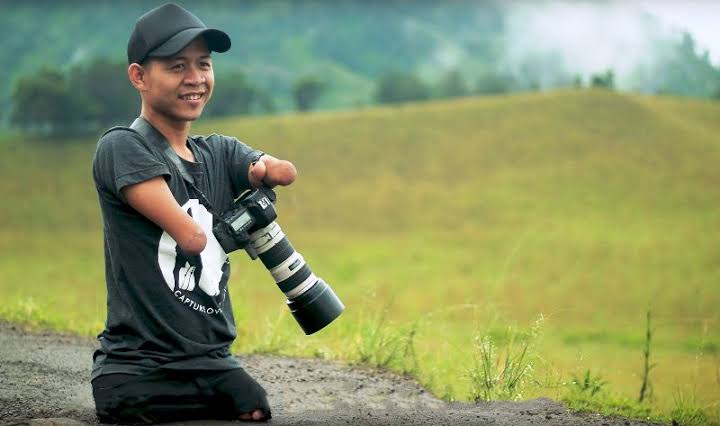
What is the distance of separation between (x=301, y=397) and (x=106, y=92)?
42.5 meters

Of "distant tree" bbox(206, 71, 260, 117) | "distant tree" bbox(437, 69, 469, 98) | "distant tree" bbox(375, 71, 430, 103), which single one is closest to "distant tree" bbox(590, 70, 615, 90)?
"distant tree" bbox(375, 71, 430, 103)

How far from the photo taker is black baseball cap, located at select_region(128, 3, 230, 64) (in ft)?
12.0

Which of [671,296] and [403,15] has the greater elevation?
[403,15]

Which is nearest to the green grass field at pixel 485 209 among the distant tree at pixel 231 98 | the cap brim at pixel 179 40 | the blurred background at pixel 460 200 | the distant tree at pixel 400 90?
the blurred background at pixel 460 200

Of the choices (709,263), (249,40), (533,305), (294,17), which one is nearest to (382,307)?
(533,305)

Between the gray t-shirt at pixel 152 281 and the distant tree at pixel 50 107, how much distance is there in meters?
41.5

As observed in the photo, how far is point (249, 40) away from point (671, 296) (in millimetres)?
106798

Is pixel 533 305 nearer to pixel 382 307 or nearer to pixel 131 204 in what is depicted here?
pixel 382 307

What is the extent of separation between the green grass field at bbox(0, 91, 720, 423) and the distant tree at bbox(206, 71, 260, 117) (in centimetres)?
997

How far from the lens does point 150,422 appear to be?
3.74 meters

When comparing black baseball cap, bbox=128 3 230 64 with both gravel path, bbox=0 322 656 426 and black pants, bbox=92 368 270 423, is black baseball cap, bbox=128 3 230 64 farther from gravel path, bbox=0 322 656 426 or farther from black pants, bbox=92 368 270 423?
gravel path, bbox=0 322 656 426

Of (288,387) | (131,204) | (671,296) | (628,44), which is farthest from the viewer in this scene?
(628,44)

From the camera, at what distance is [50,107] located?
42.9 meters

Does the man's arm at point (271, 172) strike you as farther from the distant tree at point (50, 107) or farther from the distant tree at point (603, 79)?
the distant tree at point (603, 79)
